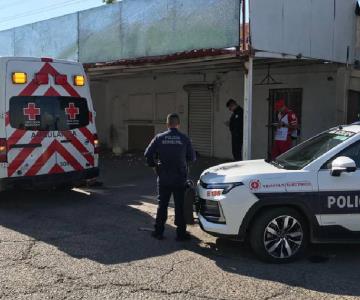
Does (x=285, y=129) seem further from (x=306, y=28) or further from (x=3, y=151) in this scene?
(x=3, y=151)

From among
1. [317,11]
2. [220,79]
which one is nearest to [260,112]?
[220,79]

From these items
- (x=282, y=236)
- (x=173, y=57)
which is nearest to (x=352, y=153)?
(x=282, y=236)

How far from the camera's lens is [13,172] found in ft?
27.3

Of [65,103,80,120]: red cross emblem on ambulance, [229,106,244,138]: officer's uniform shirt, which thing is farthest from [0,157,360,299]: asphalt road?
[229,106,244,138]: officer's uniform shirt

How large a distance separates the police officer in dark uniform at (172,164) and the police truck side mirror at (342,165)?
1.91 meters

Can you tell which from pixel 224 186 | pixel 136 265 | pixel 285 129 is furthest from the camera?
pixel 285 129

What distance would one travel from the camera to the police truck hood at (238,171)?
230 inches

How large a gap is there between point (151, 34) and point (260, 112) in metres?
4.02

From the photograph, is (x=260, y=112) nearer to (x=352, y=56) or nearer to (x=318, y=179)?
(x=352, y=56)

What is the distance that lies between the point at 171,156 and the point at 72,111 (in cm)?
325

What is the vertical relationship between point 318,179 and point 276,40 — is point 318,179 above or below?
below

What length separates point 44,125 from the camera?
8.73m

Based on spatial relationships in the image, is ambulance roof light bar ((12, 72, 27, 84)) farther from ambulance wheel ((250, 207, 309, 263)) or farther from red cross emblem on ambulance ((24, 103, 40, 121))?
ambulance wheel ((250, 207, 309, 263))

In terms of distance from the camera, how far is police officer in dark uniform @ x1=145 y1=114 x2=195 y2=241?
6570 millimetres
